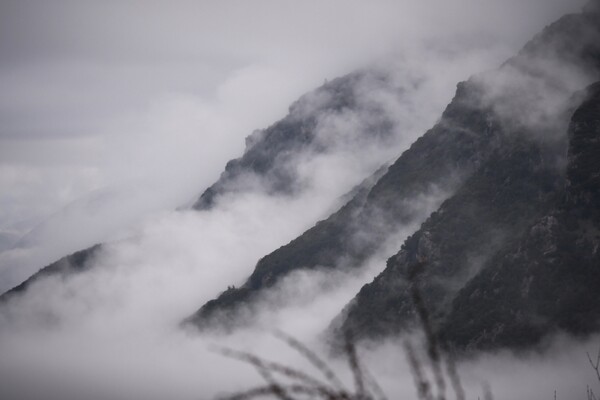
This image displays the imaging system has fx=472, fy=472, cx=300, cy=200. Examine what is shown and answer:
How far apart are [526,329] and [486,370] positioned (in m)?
20.1

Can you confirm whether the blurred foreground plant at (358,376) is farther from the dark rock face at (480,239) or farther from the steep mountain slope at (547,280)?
the dark rock face at (480,239)

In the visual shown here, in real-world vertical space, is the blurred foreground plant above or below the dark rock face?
above

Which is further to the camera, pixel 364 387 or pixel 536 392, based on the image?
pixel 536 392

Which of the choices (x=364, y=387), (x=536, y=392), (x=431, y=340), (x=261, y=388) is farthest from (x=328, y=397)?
(x=536, y=392)

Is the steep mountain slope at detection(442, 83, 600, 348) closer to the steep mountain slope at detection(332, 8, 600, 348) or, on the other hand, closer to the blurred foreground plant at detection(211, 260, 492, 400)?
the steep mountain slope at detection(332, 8, 600, 348)

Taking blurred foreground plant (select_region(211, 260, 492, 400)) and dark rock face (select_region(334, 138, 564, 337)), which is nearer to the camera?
blurred foreground plant (select_region(211, 260, 492, 400))

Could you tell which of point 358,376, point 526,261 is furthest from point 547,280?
point 358,376

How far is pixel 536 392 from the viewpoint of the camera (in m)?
194

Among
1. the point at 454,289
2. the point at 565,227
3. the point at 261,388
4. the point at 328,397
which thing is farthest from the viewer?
the point at 454,289

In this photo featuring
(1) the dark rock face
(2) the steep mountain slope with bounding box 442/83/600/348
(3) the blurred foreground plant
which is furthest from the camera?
(1) the dark rock face

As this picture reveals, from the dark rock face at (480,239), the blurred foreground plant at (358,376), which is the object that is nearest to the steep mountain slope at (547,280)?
the dark rock face at (480,239)

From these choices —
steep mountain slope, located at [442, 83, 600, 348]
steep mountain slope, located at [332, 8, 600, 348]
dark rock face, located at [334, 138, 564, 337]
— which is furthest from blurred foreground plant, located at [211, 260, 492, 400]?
dark rock face, located at [334, 138, 564, 337]

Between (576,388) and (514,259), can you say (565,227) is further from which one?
(576,388)

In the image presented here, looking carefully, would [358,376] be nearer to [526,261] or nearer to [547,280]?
[547,280]
